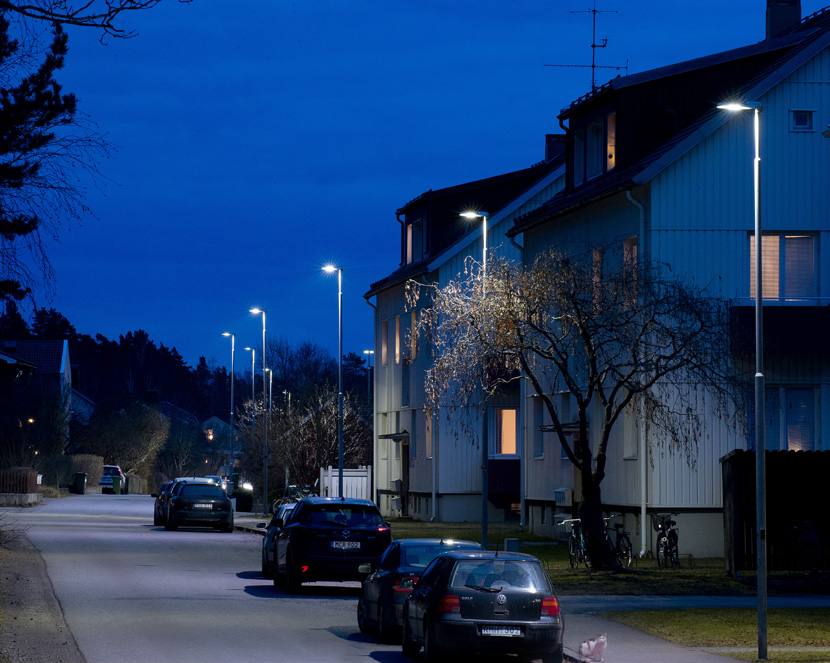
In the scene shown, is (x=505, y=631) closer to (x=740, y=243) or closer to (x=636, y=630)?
(x=636, y=630)

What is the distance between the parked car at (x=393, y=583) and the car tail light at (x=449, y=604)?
229 cm

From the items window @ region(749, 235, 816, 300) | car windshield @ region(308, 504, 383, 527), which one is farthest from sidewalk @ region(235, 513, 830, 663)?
window @ region(749, 235, 816, 300)

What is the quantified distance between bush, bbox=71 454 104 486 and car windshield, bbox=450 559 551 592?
74249mm

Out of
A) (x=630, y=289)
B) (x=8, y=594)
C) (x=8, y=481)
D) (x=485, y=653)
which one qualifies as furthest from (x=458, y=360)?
(x=8, y=481)

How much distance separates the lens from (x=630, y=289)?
2478cm

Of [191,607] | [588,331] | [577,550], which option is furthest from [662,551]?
[191,607]

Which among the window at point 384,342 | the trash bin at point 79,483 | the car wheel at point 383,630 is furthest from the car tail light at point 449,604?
the trash bin at point 79,483

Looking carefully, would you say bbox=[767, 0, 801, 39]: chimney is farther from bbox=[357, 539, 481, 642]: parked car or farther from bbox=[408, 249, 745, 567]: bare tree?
bbox=[357, 539, 481, 642]: parked car

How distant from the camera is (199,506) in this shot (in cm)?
4309

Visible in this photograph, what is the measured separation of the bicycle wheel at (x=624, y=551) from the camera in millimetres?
26469

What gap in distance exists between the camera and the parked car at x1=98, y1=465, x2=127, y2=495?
9375 centimetres

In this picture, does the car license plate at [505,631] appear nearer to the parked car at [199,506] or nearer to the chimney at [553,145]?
the parked car at [199,506]

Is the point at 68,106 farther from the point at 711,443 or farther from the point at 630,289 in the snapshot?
the point at 711,443

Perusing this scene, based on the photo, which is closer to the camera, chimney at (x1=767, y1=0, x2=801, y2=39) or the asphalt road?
the asphalt road
